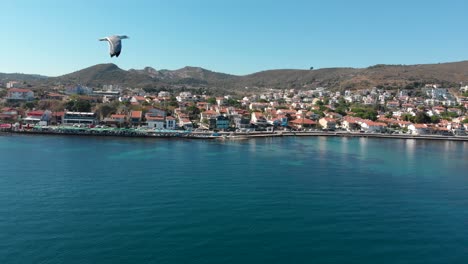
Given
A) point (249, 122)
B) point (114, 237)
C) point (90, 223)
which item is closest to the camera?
point (114, 237)

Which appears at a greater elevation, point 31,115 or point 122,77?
point 122,77

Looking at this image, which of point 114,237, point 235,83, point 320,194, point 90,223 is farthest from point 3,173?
point 235,83

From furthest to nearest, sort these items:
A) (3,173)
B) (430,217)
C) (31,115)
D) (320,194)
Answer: (31,115), (3,173), (320,194), (430,217)

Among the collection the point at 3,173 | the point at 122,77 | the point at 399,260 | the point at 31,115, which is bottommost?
the point at 399,260

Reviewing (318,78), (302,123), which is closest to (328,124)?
(302,123)

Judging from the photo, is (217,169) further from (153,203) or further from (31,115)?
(31,115)

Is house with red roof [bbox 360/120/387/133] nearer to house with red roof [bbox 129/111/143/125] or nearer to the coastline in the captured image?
the coastline
